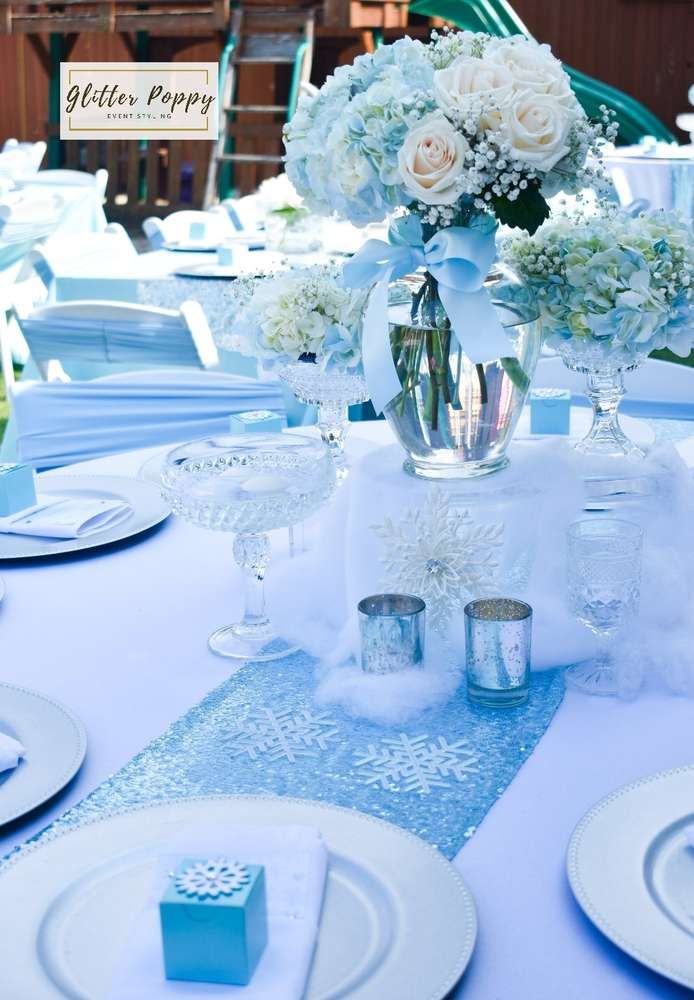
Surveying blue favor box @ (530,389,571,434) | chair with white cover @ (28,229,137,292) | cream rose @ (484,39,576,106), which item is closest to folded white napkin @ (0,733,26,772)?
cream rose @ (484,39,576,106)

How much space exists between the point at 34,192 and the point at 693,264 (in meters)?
5.37

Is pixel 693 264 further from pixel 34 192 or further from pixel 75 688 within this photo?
pixel 34 192

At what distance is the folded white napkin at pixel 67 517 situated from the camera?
1587mm

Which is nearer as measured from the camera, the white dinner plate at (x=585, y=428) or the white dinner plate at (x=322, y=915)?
the white dinner plate at (x=322, y=915)

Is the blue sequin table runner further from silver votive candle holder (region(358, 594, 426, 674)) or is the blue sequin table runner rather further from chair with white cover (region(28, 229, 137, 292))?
chair with white cover (region(28, 229, 137, 292))

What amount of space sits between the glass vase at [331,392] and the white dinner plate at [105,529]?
244mm

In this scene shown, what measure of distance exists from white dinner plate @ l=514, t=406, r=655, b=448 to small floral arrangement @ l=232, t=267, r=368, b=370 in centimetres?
34

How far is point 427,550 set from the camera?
124 cm

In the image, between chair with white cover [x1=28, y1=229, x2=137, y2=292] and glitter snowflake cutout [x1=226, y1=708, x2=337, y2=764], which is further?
chair with white cover [x1=28, y1=229, x2=137, y2=292]

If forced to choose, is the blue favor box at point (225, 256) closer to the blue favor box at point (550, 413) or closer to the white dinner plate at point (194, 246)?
the white dinner plate at point (194, 246)

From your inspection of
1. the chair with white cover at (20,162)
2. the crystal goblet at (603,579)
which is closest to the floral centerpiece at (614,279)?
the crystal goblet at (603,579)

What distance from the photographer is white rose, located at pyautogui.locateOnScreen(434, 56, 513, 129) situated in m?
1.15

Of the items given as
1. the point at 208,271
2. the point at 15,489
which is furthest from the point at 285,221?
the point at 15,489

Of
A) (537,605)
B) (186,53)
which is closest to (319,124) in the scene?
(537,605)
